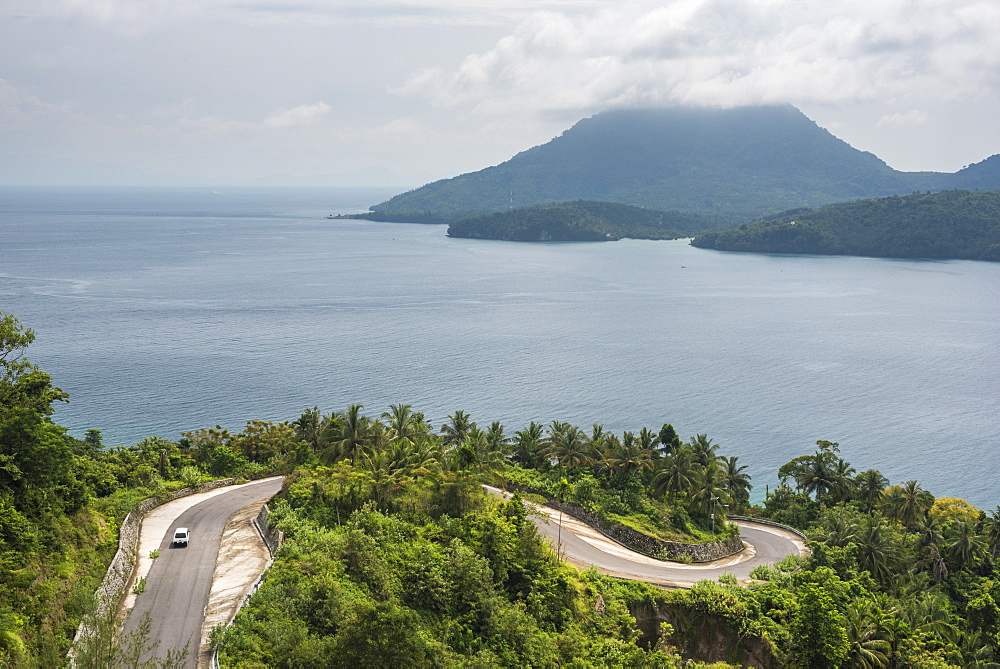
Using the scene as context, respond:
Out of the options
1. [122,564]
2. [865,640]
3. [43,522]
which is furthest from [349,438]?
[865,640]

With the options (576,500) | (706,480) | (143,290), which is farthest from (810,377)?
(143,290)

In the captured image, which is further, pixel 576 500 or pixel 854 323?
pixel 854 323

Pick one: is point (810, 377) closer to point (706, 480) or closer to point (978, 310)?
point (706, 480)

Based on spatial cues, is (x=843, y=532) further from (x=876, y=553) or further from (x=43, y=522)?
(x=43, y=522)

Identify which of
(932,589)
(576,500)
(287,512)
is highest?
(287,512)

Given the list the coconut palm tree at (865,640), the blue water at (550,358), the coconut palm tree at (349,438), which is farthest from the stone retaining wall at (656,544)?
the blue water at (550,358)

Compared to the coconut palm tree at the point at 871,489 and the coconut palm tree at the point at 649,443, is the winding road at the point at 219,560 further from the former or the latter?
the coconut palm tree at the point at 871,489

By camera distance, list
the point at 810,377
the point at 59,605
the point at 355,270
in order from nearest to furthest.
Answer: the point at 59,605, the point at 810,377, the point at 355,270
